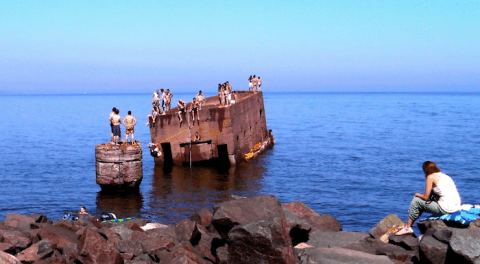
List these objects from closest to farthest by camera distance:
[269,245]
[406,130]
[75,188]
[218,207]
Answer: [269,245] < [218,207] < [75,188] < [406,130]

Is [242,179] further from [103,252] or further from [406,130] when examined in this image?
[406,130]

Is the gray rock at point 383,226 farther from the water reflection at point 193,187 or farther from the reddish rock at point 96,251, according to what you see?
the water reflection at point 193,187

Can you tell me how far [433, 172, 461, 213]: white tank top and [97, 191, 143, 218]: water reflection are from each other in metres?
14.5

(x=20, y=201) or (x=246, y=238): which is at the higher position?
(x=246, y=238)

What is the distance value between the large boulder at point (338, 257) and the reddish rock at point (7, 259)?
16.0 feet

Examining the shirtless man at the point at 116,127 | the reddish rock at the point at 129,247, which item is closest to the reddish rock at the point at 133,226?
the reddish rock at the point at 129,247

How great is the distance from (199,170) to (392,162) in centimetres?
1590

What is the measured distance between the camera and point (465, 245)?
8680mm

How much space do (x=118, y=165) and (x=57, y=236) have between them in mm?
13519

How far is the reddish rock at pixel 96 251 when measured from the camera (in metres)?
9.37

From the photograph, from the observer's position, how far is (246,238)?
8.77 m

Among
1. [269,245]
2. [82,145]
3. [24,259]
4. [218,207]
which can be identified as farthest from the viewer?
[82,145]

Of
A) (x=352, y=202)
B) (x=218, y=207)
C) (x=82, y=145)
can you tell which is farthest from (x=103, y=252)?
(x=82, y=145)

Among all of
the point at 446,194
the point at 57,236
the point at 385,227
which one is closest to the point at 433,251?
the point at 446,194
